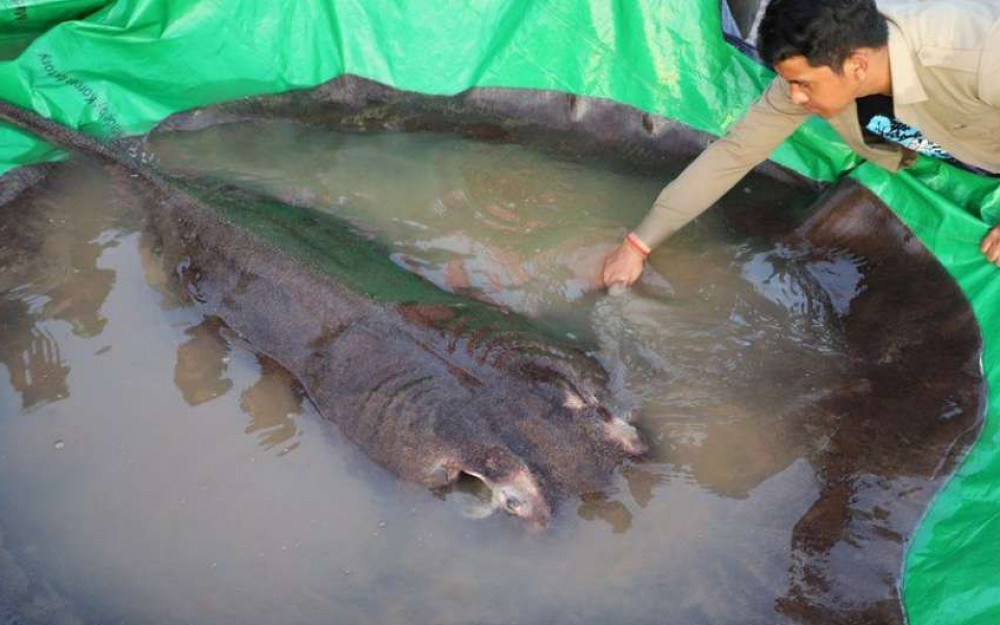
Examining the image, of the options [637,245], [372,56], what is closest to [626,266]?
[637,245]

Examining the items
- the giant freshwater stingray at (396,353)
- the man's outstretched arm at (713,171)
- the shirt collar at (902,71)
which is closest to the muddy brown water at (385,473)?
the giant freshwater stingray at (396,353)

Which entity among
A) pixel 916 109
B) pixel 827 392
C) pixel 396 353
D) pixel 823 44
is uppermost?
pixel 823 44

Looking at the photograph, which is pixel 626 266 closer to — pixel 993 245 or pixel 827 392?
pixel 827 392

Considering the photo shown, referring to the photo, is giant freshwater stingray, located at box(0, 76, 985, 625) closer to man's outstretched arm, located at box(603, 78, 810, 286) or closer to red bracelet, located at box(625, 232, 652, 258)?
man's outstretched arm, located at box(603, 78, 810, 286)

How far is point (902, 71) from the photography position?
4.00 m

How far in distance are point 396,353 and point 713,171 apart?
6.15 feet

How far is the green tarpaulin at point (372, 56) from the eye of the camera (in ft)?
17.2

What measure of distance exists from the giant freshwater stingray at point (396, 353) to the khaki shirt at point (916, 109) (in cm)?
107

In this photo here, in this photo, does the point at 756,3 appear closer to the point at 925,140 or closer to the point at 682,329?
the point at 925,140

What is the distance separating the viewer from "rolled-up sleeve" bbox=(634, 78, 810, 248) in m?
4.32

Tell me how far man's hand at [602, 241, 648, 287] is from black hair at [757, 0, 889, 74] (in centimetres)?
125

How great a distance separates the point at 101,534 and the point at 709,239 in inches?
136

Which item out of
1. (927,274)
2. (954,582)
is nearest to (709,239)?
(927,274)

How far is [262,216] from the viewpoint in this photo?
4.80 m
